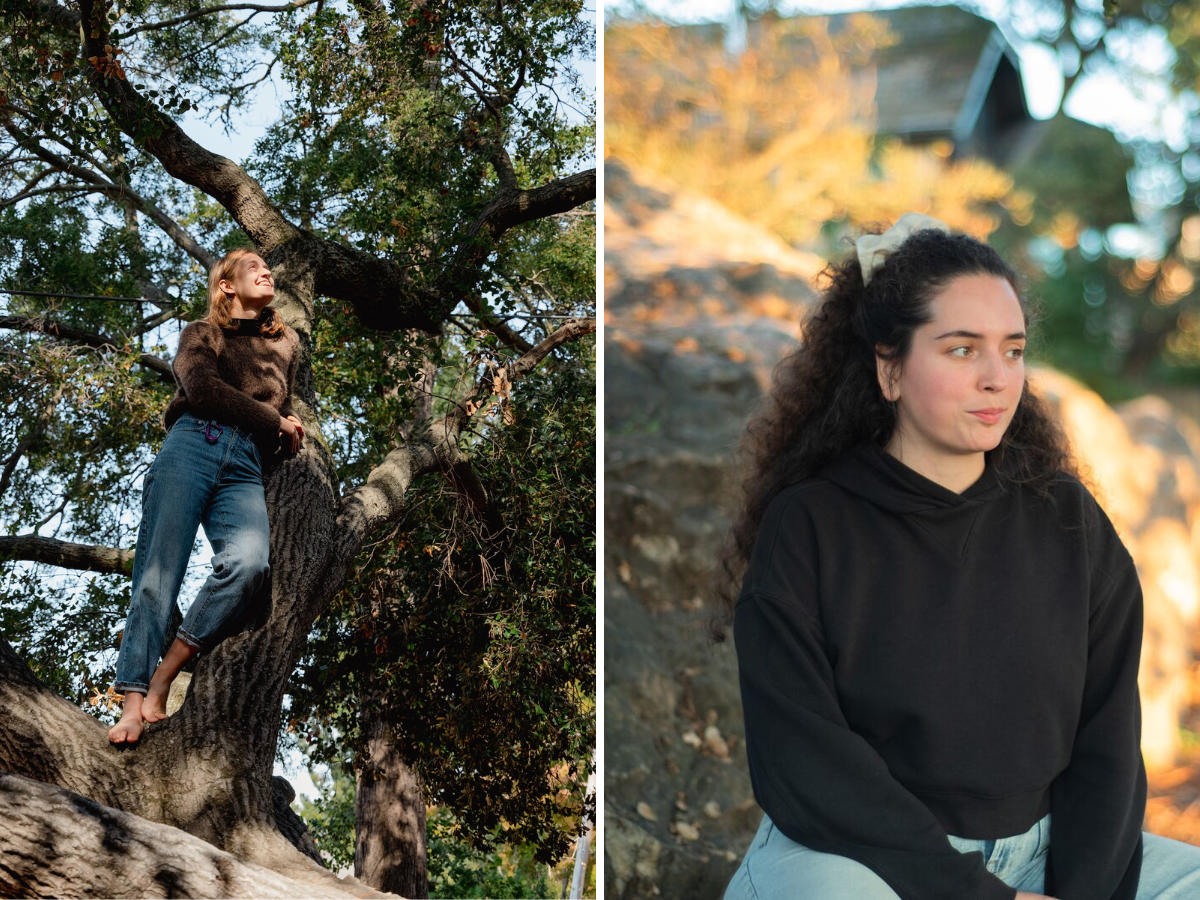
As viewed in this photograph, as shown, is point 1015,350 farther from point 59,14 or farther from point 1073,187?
point 59,14

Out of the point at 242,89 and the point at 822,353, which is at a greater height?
the point at 242,89

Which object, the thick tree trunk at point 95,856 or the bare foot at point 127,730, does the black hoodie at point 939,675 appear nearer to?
the thick tree trunk at point 95,856

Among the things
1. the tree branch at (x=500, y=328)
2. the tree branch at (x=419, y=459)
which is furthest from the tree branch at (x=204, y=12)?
the tree branch at (x=419, y=459)

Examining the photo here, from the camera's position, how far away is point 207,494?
2441 mm

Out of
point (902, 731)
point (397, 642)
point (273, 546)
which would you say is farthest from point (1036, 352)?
point (397, 642)

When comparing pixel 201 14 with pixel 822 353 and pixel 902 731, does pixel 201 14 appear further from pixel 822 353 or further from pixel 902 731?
pixel 902 731

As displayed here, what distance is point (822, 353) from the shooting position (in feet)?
5.96

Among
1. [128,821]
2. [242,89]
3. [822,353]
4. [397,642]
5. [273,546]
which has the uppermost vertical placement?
[242,89]

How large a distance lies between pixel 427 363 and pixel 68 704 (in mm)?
1633

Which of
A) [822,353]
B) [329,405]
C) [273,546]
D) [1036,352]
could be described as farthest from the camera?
[329,405]

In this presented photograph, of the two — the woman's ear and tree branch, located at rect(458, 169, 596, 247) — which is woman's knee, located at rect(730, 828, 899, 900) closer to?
the woman's ear

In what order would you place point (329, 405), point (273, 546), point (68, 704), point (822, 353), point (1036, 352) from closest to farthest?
point (822, 353) < point (1036, 352) < point (68, 704) < point (273, 546) < point (329, 405)

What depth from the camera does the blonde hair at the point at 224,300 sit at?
2.54m

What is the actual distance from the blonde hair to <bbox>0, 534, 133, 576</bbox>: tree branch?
33.7 inches
